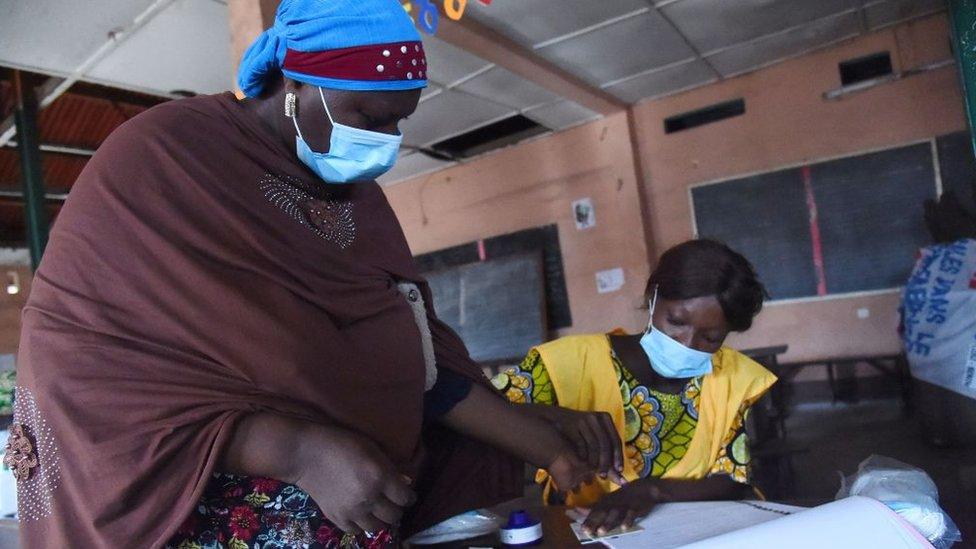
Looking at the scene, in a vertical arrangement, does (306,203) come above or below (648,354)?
above

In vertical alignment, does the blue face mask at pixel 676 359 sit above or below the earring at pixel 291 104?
below

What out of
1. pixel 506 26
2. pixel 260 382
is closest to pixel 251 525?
pixel 260 382

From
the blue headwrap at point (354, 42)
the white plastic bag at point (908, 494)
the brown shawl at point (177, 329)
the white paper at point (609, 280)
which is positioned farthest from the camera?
the white paper at point (609, 280)

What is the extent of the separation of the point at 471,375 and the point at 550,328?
5.69 m

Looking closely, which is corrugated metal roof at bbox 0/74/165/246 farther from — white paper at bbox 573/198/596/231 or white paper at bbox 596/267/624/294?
white paper at bbox 596/267/624/294

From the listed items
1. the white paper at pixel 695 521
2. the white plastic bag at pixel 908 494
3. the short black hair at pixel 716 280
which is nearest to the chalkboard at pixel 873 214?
the short black hair at pixel 716 280

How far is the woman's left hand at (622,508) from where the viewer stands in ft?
3.48

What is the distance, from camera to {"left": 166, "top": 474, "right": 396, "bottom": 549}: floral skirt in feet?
2.32

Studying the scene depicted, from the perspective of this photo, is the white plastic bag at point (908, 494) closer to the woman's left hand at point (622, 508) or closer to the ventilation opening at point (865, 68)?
the woman's left hand at point (622, 508)

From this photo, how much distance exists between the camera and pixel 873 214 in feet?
17.2

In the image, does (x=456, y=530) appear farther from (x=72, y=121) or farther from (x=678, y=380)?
(x=72, y=121)

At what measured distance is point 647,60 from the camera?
5086 millimetres

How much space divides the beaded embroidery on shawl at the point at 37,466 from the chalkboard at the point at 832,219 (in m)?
5.62

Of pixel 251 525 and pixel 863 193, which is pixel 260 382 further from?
pixel 863 193
